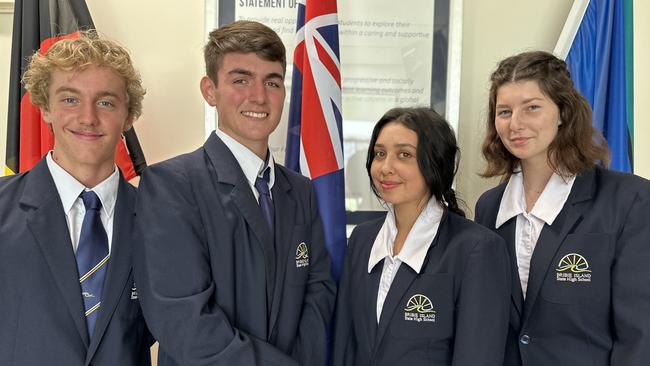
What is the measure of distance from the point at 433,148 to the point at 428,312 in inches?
20.2

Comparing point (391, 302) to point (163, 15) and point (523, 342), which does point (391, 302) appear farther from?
point (163, 15)

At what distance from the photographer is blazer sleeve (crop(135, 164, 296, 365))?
143cm

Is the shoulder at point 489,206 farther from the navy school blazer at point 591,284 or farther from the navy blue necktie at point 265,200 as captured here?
the navy blue necktie at point 265,200

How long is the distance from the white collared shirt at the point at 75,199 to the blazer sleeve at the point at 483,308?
1053 millimetres

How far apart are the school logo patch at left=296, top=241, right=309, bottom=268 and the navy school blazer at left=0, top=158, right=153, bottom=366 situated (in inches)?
19.6

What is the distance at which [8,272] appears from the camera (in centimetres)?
146

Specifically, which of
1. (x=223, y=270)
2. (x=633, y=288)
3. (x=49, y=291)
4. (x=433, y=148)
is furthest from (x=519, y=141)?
(x=49, y=291)

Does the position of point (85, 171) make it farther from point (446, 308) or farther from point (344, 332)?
point (446, 308)

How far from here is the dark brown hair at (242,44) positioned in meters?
1.69

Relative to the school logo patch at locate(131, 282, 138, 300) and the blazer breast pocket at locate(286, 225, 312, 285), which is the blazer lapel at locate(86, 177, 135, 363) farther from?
the blazer breast pocket at locate(286, 225, 312, 285)

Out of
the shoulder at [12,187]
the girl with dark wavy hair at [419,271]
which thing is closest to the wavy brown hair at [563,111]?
the girl with dark wavy hair at [419,271]

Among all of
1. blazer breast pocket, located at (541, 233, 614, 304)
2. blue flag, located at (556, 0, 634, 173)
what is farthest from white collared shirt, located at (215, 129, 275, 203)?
blue flag, located at (556, 0, 634, 173)

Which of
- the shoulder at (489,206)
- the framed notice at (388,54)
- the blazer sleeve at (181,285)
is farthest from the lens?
the framed notice at (388,54)

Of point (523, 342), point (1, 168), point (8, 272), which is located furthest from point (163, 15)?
point (523, 342)
